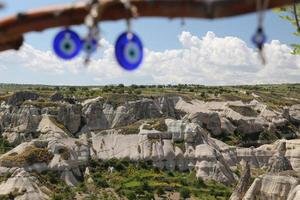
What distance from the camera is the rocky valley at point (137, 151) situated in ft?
234

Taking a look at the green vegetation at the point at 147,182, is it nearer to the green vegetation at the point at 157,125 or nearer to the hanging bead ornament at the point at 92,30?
the green vegetation at the point at 157,125

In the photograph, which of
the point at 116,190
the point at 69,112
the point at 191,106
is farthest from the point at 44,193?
the point at 191,106

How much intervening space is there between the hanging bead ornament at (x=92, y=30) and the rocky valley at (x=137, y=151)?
49.7m

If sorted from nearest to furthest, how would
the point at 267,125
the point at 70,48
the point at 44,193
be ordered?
1. the point at 70,48
2. the point at 44,193
3. the point at 267,125

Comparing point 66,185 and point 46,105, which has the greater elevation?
point 46,105

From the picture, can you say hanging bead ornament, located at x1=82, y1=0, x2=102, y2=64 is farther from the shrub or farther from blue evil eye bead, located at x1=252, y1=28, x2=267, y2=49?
the shrub

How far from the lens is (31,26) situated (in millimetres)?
3453

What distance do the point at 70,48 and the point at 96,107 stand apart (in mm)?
109430

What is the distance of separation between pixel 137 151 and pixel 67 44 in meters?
87.4

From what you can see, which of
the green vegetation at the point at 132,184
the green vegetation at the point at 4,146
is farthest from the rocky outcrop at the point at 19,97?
the green vegetation at the point at 132,184

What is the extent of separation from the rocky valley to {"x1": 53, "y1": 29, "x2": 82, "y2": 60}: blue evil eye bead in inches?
1953

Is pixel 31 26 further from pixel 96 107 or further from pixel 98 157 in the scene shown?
pixel 96 107

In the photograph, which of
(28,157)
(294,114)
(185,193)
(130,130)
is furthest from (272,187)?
(294,114)

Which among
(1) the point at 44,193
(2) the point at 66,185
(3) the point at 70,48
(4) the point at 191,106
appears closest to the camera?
(3) the point at 70,48
